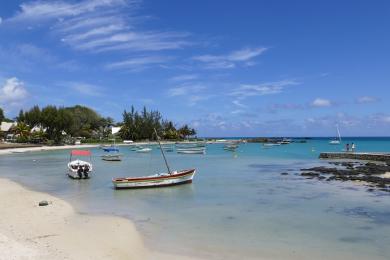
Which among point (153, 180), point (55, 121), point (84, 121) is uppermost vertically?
point (84, 121)

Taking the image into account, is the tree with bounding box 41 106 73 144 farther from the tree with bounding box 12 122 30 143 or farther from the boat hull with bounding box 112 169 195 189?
the boat hull with bounding box 112 169 195 189

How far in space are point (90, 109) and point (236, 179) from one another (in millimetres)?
141941

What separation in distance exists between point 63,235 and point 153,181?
16.3m

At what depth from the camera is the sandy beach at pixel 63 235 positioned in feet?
45.9

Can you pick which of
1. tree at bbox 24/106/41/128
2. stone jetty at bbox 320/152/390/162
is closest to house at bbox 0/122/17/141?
tree at bbox 24/106/41/128

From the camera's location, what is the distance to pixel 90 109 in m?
174

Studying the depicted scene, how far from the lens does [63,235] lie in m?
16.9

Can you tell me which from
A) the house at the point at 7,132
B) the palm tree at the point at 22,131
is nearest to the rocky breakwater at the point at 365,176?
the palm tree at the point at 22,131

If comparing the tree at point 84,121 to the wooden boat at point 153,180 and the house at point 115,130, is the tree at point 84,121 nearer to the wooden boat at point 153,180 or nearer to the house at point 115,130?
the house at point 115,130

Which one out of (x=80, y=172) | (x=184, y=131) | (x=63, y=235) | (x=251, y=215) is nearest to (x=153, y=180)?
(x=80, y=172)

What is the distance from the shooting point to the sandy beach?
1399cm

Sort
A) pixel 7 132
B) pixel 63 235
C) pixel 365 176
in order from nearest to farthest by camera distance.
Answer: pixel 63 235, pixel 365 176, pixel 7 132

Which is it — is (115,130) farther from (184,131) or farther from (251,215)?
(251,215)

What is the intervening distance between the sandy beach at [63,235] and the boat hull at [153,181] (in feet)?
25.4
